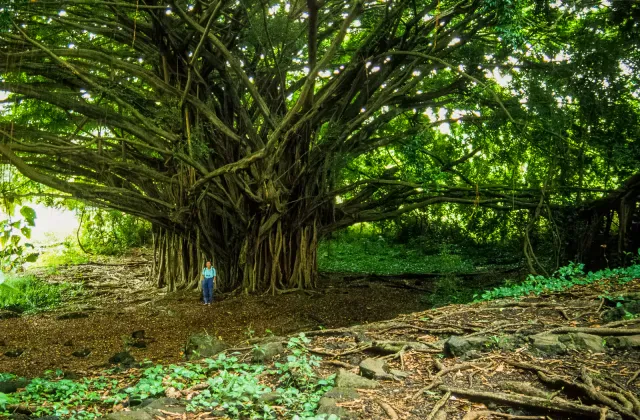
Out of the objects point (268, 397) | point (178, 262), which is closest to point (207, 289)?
point (178, 262)

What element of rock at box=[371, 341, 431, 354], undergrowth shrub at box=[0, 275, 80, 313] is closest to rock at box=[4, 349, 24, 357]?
undergrowth shrub at box=[0, 275, 80, 313]

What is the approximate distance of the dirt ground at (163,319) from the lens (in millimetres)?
6375

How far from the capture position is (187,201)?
380 inches

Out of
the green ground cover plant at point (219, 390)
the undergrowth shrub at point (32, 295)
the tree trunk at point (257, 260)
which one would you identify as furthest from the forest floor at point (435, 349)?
the tree trunk at point (257, 260)

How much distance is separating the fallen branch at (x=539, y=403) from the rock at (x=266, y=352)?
Result: 1.52m

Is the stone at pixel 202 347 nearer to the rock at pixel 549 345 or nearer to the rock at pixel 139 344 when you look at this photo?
the rock at pixel 139 344

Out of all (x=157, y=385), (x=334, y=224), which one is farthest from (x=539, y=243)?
(x=157, y=385)

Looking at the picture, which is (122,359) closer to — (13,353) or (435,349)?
(13,353)

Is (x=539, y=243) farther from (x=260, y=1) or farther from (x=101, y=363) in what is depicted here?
(x=101, y=363)

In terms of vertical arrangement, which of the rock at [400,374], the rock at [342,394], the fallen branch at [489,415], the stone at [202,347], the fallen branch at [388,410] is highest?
the rock at [400,374]

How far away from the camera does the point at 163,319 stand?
7.91 meters

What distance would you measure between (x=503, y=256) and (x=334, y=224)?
5.62 m

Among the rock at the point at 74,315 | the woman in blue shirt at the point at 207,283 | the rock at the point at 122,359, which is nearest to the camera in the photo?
the rock at the point at 122,359

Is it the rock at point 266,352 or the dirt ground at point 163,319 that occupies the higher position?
the rock at point 266,352
